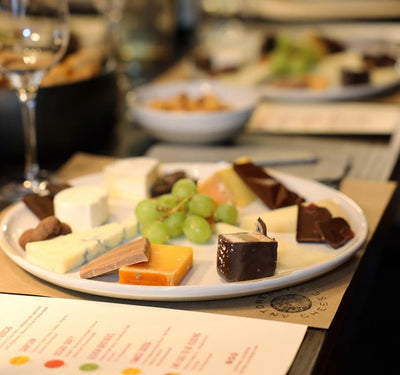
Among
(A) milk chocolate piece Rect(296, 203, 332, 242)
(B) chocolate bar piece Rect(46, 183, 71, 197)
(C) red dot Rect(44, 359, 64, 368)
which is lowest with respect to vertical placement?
(B) chocolate bar piece Rect(46, 183, 71, 197)

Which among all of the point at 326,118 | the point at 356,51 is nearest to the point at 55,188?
the point at 326,118

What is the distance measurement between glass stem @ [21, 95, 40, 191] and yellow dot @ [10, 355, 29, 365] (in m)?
0.58

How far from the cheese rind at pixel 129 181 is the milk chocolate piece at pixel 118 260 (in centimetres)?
28

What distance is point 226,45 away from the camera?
2291 mm

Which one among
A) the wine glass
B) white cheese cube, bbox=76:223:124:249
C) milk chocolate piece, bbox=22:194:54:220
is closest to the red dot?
white cheese cube, bbox=76:223:124:249

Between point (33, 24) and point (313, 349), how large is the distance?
719 millimetres

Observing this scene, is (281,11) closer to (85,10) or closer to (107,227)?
(85,10)

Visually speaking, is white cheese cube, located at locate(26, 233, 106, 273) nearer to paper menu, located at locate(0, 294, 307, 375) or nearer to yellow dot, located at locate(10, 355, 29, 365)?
paper menu, located at locate(0, 294, 307, 375)

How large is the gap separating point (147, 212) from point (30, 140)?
38cm

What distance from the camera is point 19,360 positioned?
0.67m

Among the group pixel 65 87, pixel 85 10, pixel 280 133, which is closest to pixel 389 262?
pixel 280 133

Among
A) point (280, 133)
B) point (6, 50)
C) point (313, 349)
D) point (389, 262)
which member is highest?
point (6, 50)

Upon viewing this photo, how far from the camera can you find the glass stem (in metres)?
1.23

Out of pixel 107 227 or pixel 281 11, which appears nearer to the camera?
pixel 107 227
